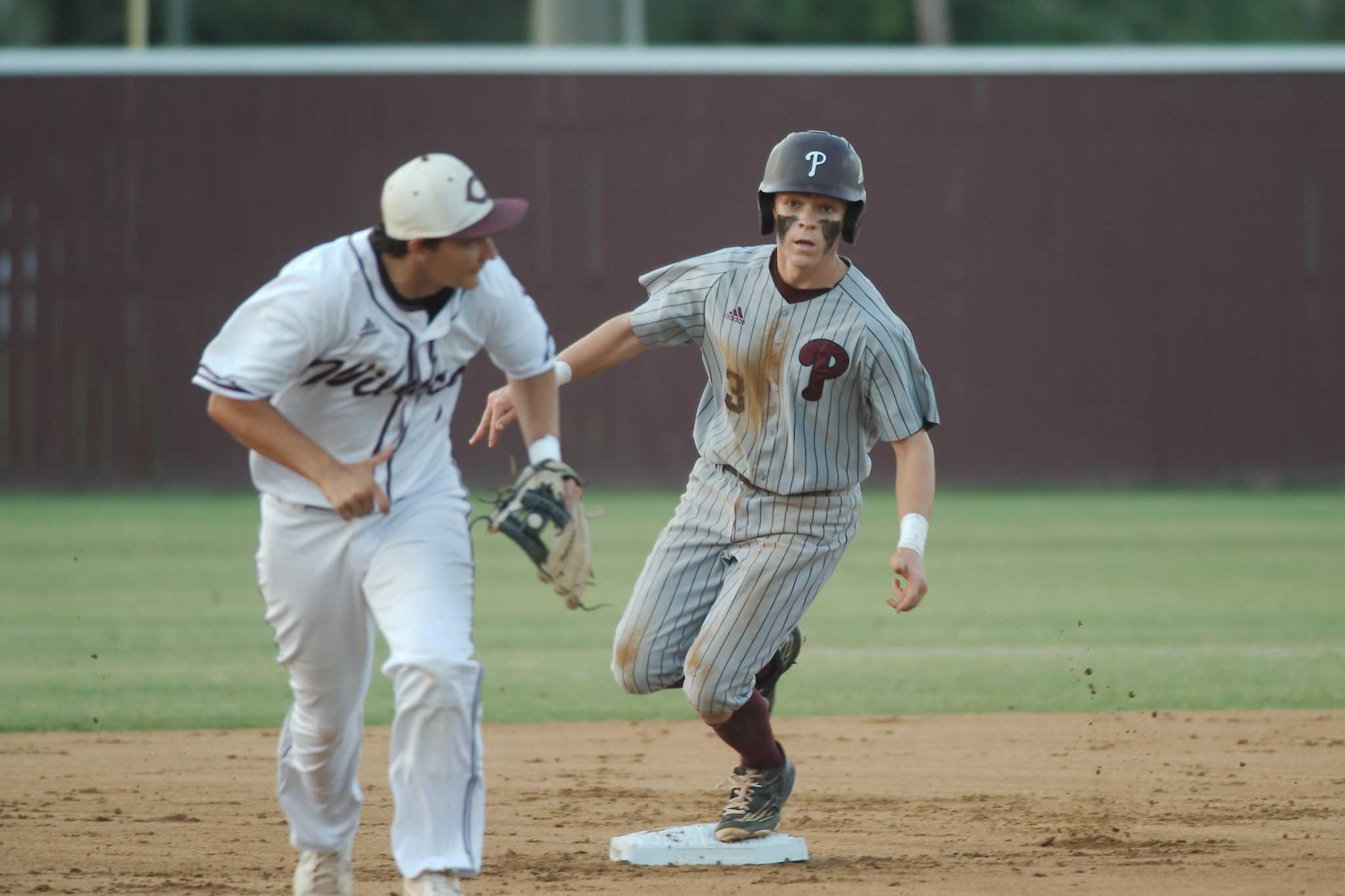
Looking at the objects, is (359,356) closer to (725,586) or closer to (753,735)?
(725,586)

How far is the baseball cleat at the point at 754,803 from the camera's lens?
5508 mm

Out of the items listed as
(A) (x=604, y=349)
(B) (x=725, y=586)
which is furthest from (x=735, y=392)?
(B) (x=725, y=586)

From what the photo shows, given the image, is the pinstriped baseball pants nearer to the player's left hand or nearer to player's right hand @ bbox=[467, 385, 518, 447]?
the player's left hand

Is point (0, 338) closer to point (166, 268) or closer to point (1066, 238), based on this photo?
point (166, 268)

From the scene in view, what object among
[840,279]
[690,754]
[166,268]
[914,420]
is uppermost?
[166,268]

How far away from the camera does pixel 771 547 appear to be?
5.44 metres

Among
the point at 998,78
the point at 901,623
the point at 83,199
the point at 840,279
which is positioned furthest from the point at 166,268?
the point at 840,279

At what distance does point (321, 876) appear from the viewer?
15.6 feet

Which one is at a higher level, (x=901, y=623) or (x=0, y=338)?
(x=0, y=338)

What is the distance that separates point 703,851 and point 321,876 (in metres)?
1.21

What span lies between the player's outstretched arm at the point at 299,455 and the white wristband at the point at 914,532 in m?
1.54

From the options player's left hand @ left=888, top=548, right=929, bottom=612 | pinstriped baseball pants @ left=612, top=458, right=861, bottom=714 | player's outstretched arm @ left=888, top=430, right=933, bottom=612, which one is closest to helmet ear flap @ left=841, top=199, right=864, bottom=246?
player's outstretched arm @ left=888, top=430, right=933, bottom=612

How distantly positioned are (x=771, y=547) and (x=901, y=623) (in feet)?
18.8

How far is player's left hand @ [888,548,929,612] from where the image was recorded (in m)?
4.96
